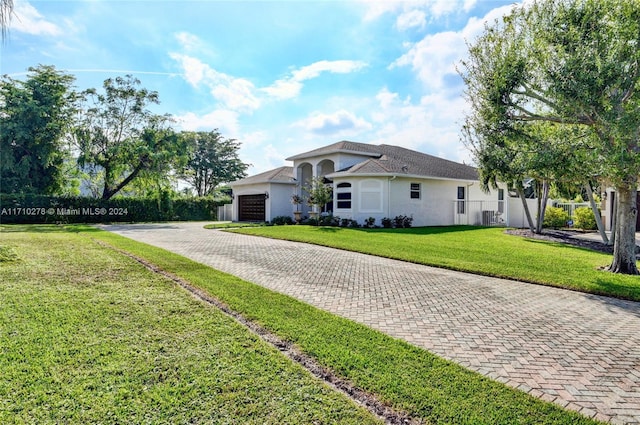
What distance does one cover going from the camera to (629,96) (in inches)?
327

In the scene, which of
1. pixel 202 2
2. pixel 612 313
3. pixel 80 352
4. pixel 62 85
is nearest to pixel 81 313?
pixel 80 352

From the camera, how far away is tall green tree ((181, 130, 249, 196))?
51.0 metres

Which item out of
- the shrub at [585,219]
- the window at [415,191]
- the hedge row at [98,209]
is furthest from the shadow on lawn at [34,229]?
the shrub at [585,219]

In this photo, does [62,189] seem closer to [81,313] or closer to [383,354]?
[81,313]

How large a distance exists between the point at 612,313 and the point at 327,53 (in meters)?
13.7

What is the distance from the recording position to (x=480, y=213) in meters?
25.2

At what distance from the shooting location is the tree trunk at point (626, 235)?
29.2 ft

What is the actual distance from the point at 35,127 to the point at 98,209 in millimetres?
6929

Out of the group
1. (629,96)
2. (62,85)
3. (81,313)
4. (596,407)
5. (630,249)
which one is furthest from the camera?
(62,85)

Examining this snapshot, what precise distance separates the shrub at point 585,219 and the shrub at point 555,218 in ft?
2.32

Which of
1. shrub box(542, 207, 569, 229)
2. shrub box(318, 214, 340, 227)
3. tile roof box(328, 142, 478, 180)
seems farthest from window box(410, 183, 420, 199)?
shrub box(542, 207, 569, 229)

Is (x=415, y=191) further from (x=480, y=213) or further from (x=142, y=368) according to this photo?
(x=142, y=368)

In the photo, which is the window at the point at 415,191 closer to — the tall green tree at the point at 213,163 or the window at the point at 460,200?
the window at the point at 460,200

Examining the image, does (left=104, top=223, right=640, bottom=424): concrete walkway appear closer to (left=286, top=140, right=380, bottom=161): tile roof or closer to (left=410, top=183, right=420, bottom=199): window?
(left=410, top=183, right=420, bottom=199): window
